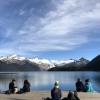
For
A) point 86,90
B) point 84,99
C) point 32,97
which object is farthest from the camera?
point 86,90

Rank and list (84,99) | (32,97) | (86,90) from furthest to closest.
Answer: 1. (86,90)
2. (32,97)
3. (84,99)

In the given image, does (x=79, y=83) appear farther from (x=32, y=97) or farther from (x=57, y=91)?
(x=57, y=91)

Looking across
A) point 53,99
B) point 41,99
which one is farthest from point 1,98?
point 53,99

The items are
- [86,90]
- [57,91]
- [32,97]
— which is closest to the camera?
[57,91]

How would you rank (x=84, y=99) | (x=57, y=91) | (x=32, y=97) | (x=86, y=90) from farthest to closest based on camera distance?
1. (x=86, y=90)
2. (x=32, y=97)
3. (x=84, y=99)
4. (x=57, y=91)

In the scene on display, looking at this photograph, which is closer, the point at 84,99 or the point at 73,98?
the point at 73,98

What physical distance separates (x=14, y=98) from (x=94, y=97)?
9798mm

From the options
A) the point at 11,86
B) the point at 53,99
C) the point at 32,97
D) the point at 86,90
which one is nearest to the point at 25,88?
the point at 11,86

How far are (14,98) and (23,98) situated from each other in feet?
3.65

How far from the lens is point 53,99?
32.2 m

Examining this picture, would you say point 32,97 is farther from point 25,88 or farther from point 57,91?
point 57,91

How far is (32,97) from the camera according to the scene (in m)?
39.9

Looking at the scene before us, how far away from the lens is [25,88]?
1759 inches

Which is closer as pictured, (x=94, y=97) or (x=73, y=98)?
(x=73, y=98)
